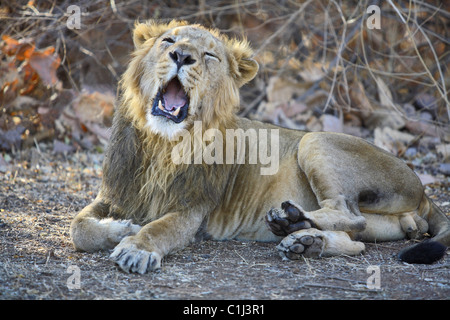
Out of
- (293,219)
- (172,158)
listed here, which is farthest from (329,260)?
(172,158)

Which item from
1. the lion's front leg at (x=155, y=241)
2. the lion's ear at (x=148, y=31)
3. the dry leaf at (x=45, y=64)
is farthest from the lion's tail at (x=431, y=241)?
the dry leaf at (x=45, y=64)

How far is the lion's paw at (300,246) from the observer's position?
11.1ft

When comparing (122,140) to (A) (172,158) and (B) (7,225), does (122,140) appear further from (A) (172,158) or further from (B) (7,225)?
(B) (7,225)

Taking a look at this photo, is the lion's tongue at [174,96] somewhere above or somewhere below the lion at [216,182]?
above

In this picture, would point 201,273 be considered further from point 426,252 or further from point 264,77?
point 264,77

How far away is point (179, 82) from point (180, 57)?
0.64 feet

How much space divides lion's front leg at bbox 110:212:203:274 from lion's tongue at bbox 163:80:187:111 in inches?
26.8

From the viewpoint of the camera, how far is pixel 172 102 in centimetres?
368

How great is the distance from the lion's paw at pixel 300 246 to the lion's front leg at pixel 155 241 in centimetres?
59

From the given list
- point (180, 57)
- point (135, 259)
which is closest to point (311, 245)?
point (135, 259)

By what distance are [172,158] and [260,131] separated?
0.90 meters

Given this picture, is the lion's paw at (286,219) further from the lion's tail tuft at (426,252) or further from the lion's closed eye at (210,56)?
the lion's closed eye at (210,56)

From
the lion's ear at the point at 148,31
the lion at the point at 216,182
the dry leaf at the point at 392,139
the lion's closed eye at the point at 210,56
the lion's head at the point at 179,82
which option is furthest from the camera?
the dry leaf at the point at 392,139
